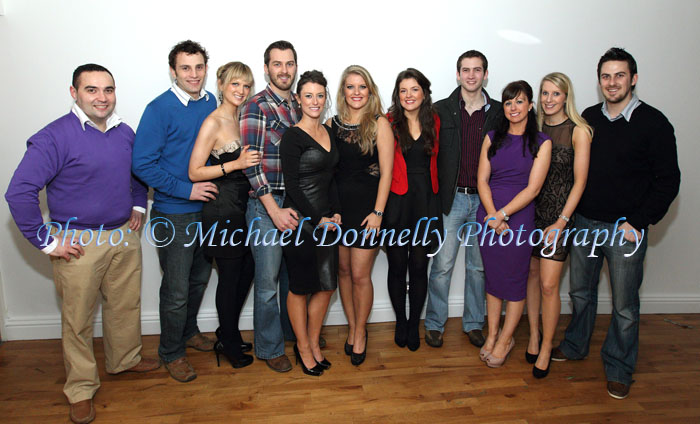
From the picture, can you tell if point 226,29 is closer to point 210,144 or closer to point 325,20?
point 325,20

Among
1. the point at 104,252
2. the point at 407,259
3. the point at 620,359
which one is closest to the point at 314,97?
the point at 407,259

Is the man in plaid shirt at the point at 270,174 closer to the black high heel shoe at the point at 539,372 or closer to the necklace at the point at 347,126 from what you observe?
the necklace at the point at 347,126

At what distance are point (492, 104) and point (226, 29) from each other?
1.89 meters

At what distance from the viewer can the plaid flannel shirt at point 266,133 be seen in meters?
2.47

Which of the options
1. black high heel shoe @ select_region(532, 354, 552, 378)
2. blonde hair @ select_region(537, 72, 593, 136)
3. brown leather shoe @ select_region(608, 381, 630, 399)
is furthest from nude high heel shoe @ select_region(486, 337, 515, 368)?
blonde hair @ select_region(537, 72, 593, 136)

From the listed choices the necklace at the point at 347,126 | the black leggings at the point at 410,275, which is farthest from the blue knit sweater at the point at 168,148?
the black leggings at the point at 410,275

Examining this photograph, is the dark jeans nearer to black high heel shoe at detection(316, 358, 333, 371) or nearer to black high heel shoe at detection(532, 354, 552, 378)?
black high heel shoe at detection(316, 358, 333, 371)

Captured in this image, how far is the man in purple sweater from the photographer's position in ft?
7.25

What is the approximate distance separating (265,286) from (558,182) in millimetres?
1868

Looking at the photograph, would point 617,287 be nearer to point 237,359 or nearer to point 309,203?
point 309,203

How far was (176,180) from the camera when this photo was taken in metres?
2.56

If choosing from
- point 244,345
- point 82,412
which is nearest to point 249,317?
point 244,345

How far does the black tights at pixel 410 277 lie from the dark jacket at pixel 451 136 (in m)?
0.40

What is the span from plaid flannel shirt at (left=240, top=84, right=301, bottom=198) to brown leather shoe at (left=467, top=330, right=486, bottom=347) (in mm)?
1745
